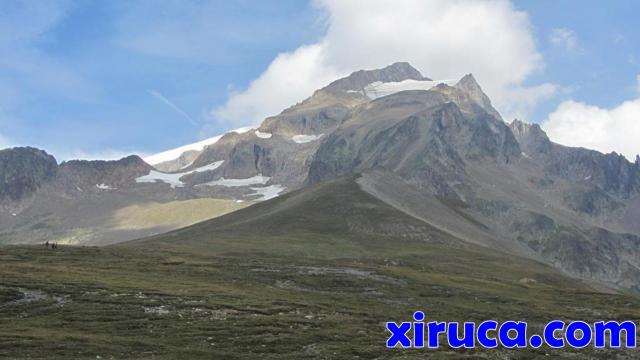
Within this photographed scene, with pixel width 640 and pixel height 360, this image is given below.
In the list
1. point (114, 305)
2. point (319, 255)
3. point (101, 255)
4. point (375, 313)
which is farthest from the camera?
point (319, 255)

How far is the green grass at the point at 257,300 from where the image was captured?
196 ft

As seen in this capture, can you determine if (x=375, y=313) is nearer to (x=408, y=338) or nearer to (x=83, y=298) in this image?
(x=408, y=338)

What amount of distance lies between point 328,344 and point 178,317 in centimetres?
1818

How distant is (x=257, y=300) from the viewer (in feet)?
→ 290

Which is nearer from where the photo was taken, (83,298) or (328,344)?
(328,344)

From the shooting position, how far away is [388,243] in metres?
195

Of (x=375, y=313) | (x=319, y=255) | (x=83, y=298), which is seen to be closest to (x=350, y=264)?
(x=319, y=255)

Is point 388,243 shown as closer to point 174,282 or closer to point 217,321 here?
point 174,282

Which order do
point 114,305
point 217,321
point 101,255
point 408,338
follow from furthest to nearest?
1. point 101,255
2. point 114,305
3. point 217,321
4. point 408,338

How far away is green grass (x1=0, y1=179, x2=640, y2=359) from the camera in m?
59.9

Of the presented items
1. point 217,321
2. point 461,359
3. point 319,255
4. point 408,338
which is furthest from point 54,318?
point 319,255

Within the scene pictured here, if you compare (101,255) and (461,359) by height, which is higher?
(101,255)

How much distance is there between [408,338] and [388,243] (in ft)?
423

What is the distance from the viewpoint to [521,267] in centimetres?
17562
